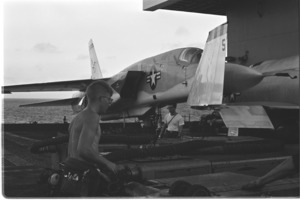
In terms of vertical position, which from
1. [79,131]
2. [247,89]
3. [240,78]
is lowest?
[79,131]

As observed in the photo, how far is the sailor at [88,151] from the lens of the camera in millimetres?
2578

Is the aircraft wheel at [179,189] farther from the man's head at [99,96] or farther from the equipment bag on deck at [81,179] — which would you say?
the man's head at [99,96]

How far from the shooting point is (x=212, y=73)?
5742mm

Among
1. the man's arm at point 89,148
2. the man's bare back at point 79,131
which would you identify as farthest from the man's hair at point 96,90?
the man's arm at point 89,148

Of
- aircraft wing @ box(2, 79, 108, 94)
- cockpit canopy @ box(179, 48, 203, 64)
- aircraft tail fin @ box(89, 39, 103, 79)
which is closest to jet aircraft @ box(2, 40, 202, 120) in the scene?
cockpit canopy @ box(179, 48, 203, 64)

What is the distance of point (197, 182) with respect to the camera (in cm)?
304

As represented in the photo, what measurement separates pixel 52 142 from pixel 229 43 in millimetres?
8493

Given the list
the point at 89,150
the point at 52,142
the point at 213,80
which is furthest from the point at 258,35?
the point at 89,150

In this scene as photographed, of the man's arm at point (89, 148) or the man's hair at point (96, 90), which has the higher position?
the man's hair at point (96, 90)

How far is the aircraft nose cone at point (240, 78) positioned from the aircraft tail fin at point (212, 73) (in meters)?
2.03

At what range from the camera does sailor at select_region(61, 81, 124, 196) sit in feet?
8.46

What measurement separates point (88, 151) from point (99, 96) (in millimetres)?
476

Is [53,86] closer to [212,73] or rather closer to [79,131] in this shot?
[212,73]

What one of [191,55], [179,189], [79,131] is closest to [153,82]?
[191,55]
